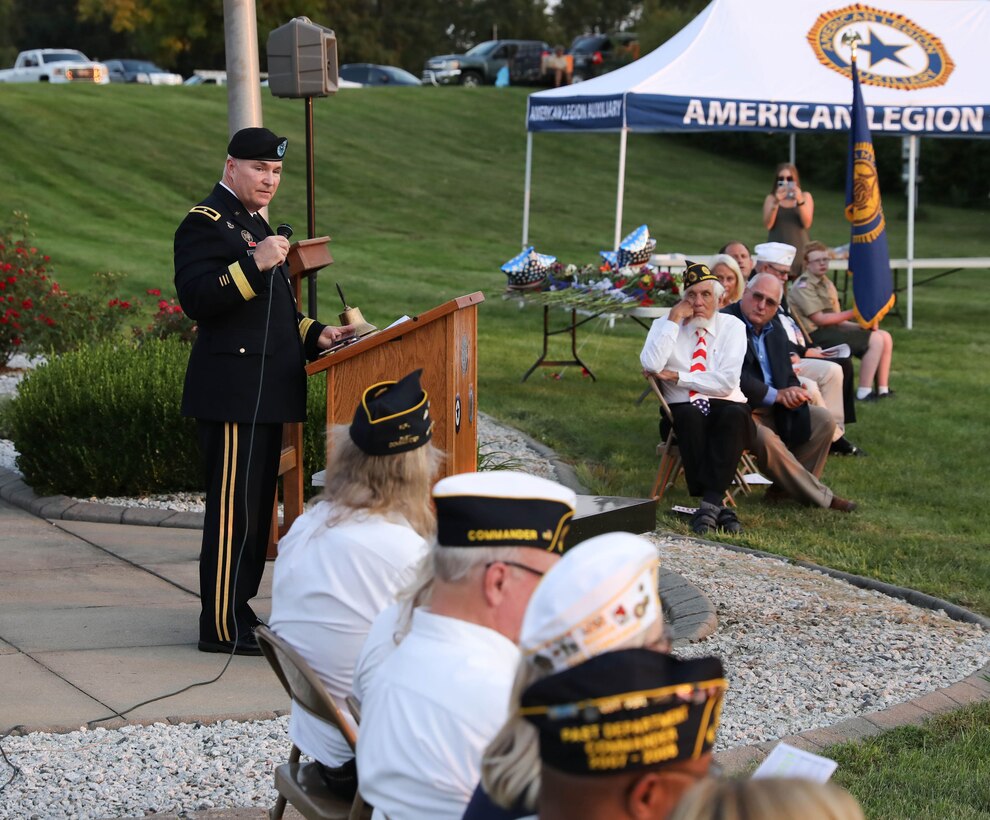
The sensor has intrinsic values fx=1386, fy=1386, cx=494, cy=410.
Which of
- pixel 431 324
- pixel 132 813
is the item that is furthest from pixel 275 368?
pixel 132 813

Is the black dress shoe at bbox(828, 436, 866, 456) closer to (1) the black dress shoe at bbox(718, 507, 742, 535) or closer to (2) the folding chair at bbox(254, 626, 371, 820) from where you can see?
(1) the black dress shoe at bbox(718, 507, 742, 535)

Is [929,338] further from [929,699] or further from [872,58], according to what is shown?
[929,699]

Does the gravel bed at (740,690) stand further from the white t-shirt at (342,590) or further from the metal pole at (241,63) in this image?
the metal pole at (241,63)

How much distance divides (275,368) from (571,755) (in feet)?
12.2

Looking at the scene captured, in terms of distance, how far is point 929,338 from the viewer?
1584cm

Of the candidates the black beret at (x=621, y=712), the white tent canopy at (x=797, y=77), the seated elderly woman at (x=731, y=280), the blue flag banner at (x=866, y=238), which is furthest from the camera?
the white tent canopy at (x=797, y=77)

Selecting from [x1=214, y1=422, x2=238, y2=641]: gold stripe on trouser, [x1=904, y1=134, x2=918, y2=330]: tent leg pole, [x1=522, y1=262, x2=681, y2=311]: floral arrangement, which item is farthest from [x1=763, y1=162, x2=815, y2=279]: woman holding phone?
[x1=214, y1=422, x2=238, y2=641]: gold stripe on trouser

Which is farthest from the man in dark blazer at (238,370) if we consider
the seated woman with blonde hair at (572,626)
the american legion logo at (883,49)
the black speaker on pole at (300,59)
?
the american legion logo at (883,49)

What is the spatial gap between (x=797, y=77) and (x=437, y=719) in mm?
13757

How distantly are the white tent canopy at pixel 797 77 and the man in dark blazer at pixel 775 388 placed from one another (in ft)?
20.3

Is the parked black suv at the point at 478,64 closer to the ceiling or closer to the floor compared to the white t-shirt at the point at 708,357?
closer to the ceiling

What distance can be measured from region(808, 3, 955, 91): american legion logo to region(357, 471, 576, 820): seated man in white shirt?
1384cm

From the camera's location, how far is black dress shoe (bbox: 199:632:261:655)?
5.38 metres

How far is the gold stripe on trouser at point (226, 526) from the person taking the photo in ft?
17.2
